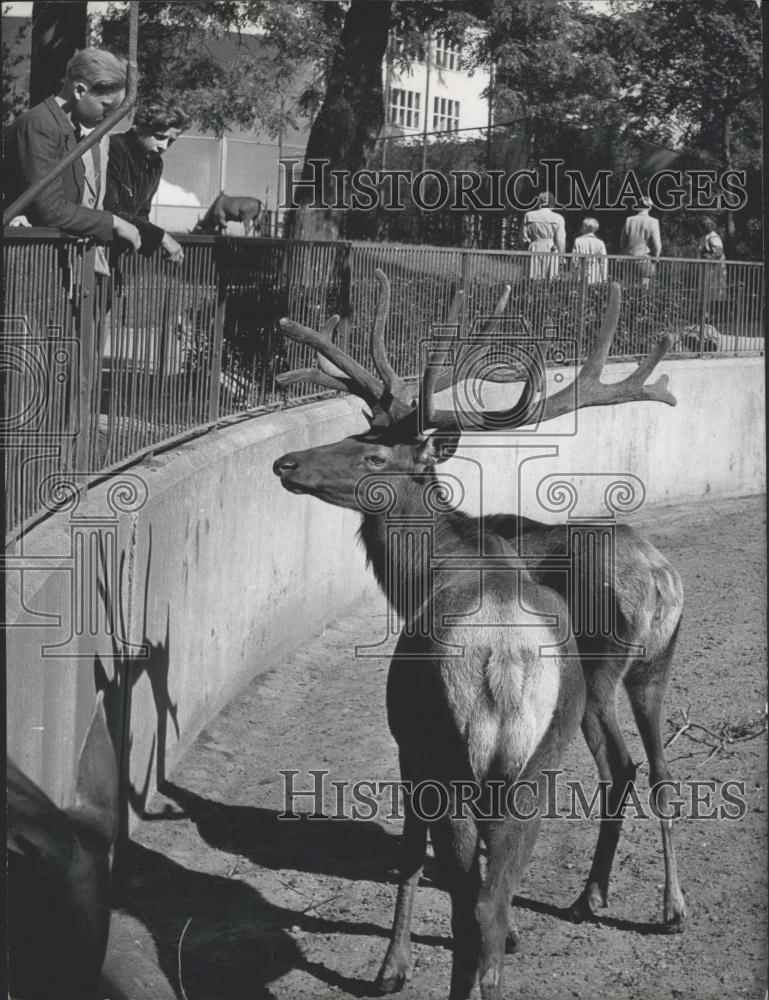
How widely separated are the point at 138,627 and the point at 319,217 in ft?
29.9

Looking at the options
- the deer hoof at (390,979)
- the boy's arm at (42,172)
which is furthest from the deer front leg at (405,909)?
the boy's arm at (42,172)

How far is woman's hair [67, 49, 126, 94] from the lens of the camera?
19.9 ft

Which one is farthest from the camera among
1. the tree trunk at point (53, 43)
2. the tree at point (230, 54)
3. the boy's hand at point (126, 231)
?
the tree at point (230, 54)

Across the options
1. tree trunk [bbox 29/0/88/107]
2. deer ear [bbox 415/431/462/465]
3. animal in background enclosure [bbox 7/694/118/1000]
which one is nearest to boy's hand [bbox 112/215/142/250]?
deer ear [bbox 415/431/462/465]

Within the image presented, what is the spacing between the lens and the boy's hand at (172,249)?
739 centimetres

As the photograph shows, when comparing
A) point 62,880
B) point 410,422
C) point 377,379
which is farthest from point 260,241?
point 62,880

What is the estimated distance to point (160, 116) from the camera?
7812 mm

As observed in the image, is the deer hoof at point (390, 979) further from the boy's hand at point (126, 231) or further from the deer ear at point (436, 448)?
the boy's hand at point (126, 231)

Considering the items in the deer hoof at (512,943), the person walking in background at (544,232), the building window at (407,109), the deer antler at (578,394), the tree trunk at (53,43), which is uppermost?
the building window at (407,109)

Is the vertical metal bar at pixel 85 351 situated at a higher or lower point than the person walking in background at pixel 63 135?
lower

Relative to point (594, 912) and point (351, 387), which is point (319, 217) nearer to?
point (351, 387)

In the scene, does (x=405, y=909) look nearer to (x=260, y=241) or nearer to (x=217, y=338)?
(x=217, y=338)

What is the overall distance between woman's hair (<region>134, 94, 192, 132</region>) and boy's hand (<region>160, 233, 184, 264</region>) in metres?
0.72

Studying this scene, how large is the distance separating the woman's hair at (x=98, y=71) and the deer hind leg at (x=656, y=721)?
3374 millimetres
